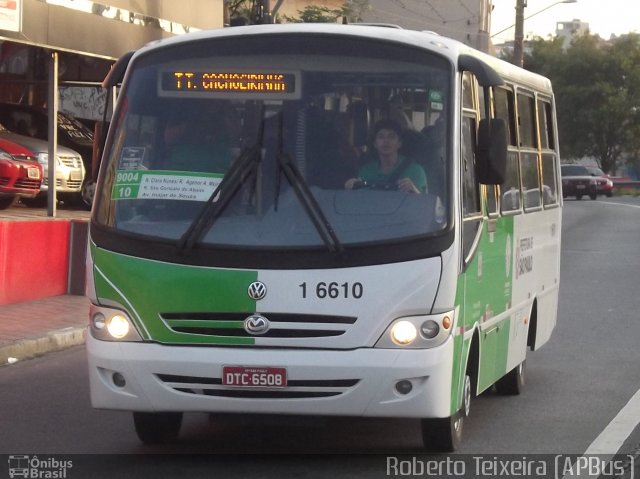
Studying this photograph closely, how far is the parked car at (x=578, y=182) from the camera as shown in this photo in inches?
2344

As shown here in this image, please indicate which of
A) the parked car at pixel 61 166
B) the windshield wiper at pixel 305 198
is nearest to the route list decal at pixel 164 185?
the windshield wiper at pixel 305 198

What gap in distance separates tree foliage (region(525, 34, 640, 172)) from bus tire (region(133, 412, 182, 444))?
244 feet

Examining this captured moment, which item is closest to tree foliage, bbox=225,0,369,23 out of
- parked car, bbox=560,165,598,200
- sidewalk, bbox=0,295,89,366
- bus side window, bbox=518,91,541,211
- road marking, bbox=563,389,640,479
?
parked car, bbox=560,165,598,200

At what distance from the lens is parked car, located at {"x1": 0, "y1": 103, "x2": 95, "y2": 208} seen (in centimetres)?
2180

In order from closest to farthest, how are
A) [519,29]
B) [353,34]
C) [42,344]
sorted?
[353,34] < [42,344] < [519,29]

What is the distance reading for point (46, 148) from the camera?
2059 centimetres

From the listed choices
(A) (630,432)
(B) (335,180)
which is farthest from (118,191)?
(A) (630,432)

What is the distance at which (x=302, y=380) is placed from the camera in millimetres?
6973

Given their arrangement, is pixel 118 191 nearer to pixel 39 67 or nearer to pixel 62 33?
pixel 62 33

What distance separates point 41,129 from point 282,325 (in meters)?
15.9

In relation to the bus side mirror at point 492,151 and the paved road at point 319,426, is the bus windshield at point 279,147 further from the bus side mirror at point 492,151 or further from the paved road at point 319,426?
the paved road at point 319,426
